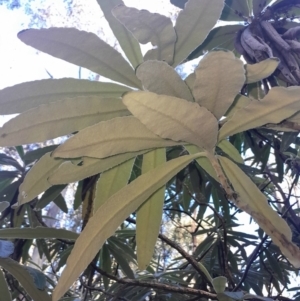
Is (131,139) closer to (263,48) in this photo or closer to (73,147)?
(73,147)

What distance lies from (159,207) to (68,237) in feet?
0.75

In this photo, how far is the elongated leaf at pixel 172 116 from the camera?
40 cm

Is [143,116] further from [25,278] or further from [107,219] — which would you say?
[25,278]

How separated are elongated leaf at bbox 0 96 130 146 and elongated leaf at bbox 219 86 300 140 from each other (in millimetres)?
191

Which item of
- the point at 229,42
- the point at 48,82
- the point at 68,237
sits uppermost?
the point at 229,42

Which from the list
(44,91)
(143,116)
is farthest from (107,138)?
(44,91)

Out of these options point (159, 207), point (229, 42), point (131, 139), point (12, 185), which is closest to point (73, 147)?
point (131, 139)

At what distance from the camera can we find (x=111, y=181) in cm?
Result: 62

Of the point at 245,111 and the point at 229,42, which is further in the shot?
the point at 229,42

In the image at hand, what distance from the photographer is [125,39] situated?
0.63m

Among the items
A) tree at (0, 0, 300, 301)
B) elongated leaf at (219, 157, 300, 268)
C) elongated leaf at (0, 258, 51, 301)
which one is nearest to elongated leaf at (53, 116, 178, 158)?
tree at (0, 0, 300, 301)

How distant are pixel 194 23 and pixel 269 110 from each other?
0.19m

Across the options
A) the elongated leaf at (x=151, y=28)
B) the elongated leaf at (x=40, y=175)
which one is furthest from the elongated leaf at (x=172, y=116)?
the elongated leaf at (x=40, y=175)

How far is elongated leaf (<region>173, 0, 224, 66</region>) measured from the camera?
0.52 metres
